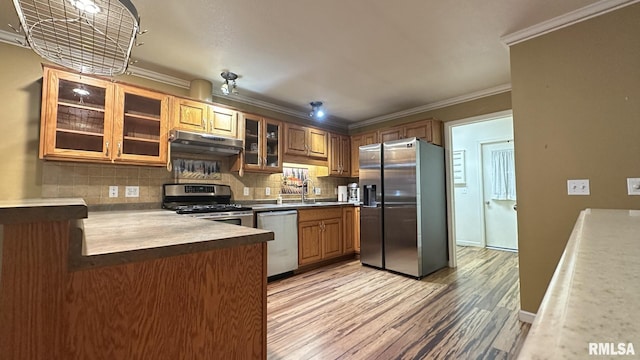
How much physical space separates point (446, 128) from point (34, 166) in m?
4.47

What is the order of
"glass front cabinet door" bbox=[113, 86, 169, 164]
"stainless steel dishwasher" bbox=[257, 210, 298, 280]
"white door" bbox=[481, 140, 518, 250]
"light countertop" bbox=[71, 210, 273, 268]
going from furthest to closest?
"white door" bbox=[481, 140, 518, 250], "stainless steel dishwasher" bbox=[257, 210, 298, 280], "glass front cabinet door" bbox=[113, 86, 169, 164], "light countertop" bbox=[71, 210, 273, 268]

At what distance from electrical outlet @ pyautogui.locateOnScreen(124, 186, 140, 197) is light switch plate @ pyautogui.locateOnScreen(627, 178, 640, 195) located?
158 inches

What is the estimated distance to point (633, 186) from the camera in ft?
5.80

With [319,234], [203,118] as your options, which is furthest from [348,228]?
[203,118]

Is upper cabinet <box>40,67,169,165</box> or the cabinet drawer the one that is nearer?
upper cabinet <box>40,67,169,165</box>

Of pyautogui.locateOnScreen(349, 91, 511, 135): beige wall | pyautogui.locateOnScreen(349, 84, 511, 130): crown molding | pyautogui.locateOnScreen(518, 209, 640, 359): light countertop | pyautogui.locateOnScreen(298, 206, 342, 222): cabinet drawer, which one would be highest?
pyautogui.locateOnScreen(349, 84, 511, 130): crown molding

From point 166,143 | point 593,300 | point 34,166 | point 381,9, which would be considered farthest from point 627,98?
point 34,166

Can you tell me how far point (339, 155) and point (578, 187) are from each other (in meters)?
3.11

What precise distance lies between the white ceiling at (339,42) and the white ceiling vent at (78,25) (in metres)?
0.47

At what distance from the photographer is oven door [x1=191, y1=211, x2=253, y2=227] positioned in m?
2.75

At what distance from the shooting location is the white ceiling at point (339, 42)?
1921mm

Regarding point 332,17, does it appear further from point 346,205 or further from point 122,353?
point 346,205

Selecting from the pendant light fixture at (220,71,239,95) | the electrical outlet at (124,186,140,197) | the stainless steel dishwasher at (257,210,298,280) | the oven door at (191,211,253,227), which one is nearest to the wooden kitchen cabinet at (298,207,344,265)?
the stainless steel dishwasher at (257,210,298,280)

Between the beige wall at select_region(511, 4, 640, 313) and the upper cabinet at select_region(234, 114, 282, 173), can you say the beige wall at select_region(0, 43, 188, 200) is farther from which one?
the beige wall at select_region(511, 4, 640, 313)
